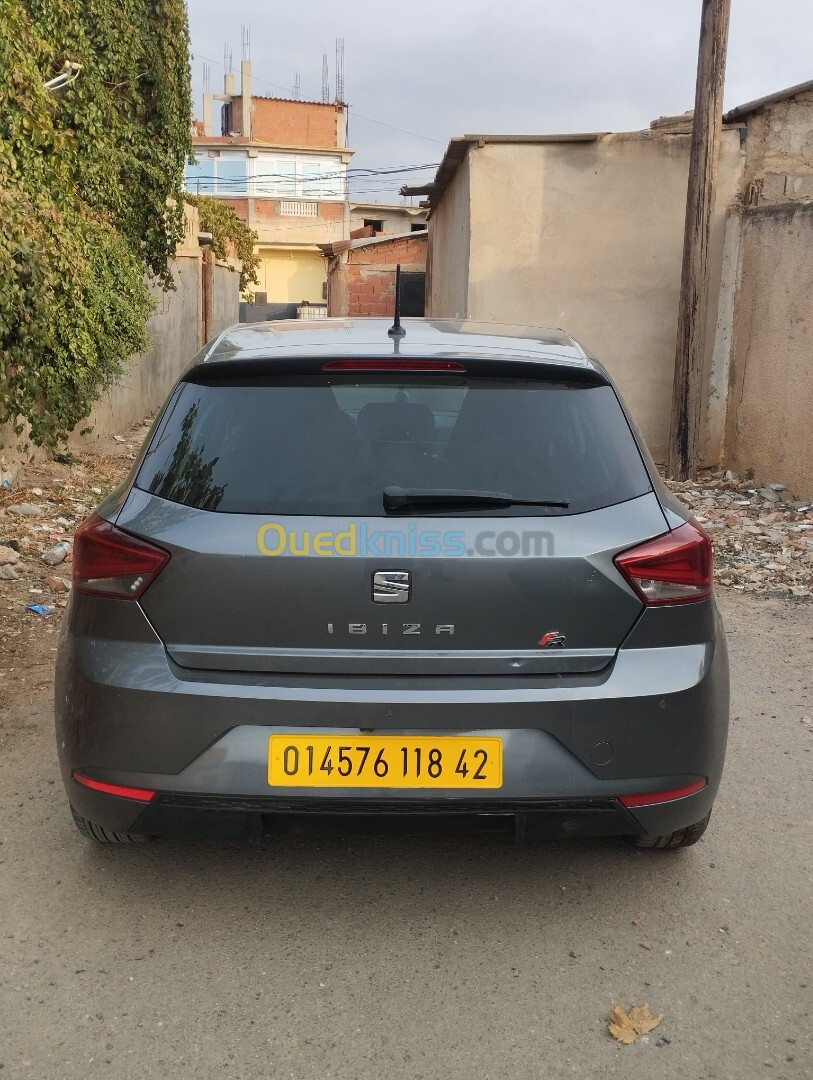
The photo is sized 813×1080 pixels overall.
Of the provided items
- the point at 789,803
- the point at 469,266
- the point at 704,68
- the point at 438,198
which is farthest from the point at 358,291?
the point at 789,803

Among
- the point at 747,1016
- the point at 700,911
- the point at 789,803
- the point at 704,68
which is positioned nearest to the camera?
the point at 747,1016

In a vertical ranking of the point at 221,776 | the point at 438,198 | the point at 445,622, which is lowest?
the point at 221,776

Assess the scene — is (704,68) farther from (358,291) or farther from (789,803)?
(358,291)

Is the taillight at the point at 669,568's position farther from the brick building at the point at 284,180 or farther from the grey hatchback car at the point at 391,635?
the brick building at the point at 284,180

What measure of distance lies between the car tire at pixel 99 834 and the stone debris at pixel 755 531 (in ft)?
16.2

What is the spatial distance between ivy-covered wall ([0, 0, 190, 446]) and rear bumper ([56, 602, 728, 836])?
4055mm

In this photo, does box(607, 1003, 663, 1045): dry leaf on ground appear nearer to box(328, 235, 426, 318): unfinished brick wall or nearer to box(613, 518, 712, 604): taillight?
box(613, 518, 712, 604): taillight

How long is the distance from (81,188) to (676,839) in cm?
834

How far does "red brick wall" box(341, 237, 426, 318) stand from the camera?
91.9 feet

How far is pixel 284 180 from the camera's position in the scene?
216 ft

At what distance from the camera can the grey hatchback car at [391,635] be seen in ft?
8.55

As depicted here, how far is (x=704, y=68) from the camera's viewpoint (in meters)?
10.3

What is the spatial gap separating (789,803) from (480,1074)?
1918 millimetres

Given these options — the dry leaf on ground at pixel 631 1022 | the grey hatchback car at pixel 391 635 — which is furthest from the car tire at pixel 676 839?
the dry leaf on ground at pixel 631 1022
